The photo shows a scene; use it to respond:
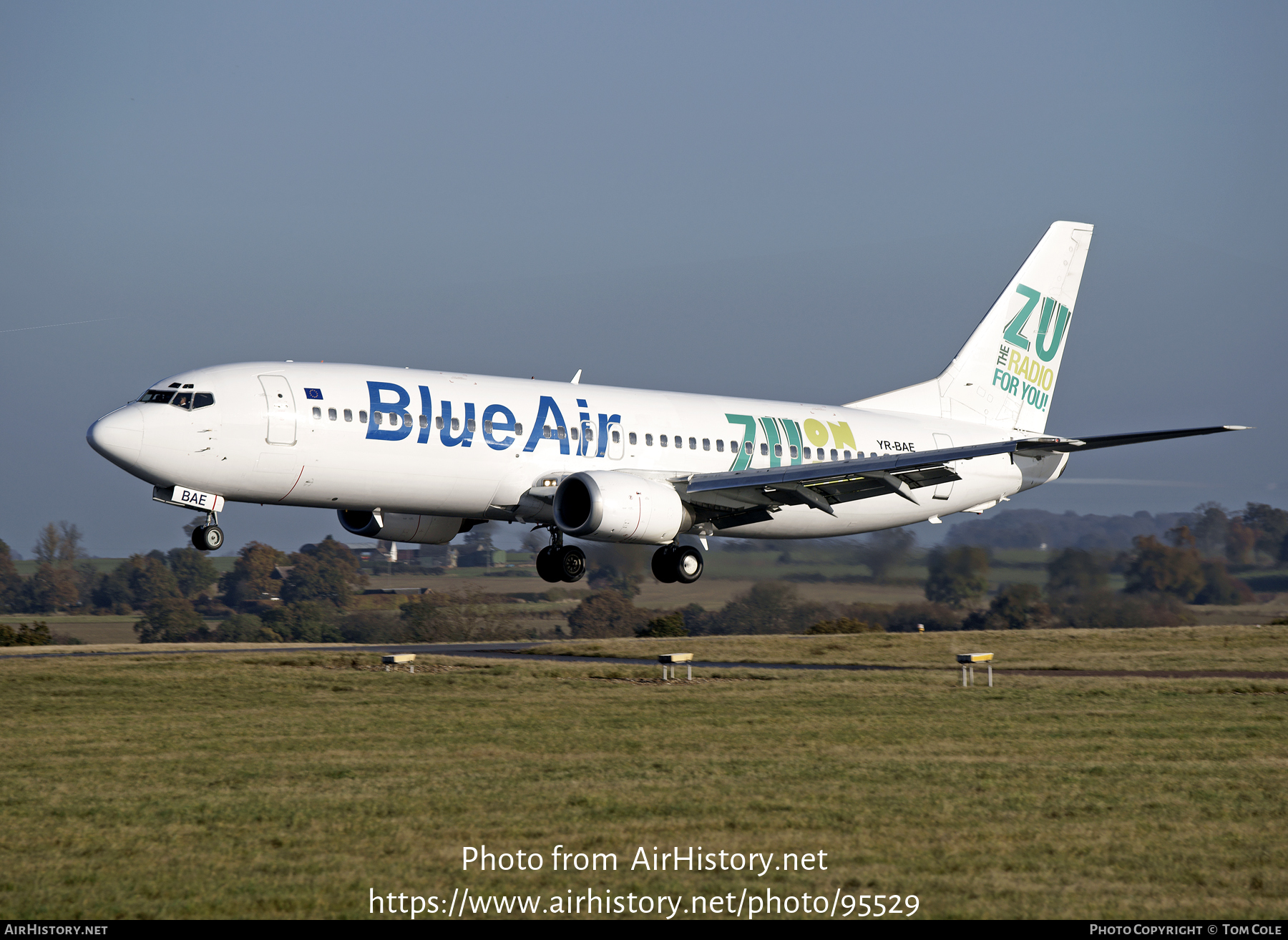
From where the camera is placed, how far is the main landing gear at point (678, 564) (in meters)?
33.8

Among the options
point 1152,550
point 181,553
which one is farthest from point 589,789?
point 181,553

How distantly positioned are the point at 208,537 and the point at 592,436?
28.4 feet

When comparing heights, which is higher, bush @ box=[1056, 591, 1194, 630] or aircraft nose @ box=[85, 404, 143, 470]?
aircraft nose @ box=[85, 404, 143, 470]

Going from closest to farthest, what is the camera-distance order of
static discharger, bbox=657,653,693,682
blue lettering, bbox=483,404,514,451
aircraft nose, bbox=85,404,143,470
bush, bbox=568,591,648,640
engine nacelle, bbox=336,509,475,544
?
1. aircraft nose, bbox=85,404,143,470
2. blue lettering, bbox=483,404,514,451
3. engine nacelle, bbox=336,509,475,544
4. static discharger, bbox=657,653,693,682
5. bush, bbox=568,591,648,640

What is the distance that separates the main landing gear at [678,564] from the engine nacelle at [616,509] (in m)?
3.34

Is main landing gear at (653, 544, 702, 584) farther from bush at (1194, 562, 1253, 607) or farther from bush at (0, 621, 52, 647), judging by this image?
bush at (0, 621, 52, 647)

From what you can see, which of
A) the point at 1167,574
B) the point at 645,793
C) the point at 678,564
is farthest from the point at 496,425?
the point at 1167,574

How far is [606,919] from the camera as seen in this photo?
37.1 feet

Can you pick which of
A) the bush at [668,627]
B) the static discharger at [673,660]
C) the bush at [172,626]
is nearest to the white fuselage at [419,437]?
the static discharger at [673,660]

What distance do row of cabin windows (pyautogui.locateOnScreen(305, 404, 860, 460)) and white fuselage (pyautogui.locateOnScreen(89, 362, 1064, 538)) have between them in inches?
1.3

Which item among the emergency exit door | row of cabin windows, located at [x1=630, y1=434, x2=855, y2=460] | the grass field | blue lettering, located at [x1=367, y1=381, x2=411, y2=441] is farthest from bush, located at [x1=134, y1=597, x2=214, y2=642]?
the emergency exit door

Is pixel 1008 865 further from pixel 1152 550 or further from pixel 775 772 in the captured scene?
pixel 1152 550

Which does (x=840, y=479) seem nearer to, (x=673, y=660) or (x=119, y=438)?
(x=673, y=660)

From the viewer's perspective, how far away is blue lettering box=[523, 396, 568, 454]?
29875mm
